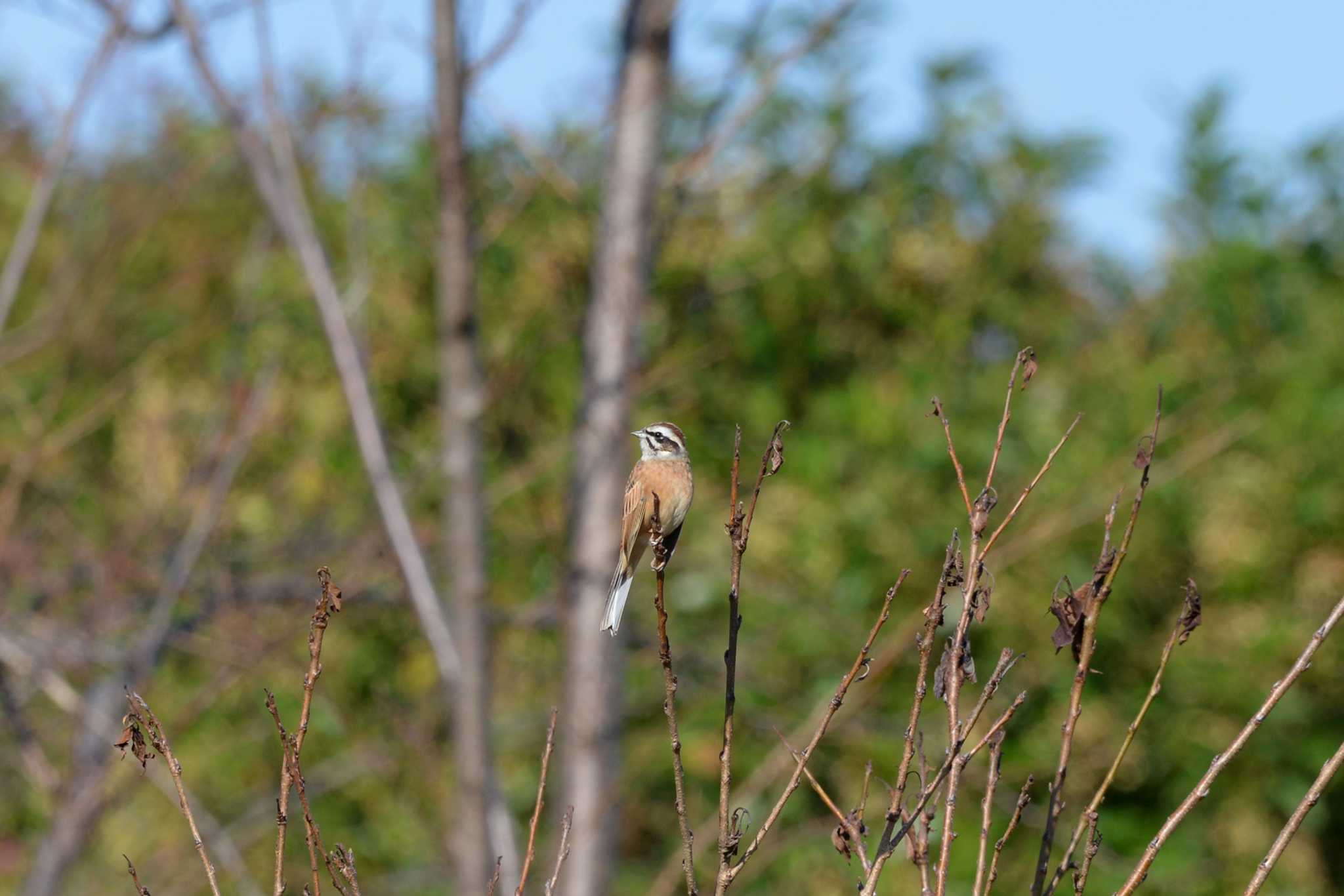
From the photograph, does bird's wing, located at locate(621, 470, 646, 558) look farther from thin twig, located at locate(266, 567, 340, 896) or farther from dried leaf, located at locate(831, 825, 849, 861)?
thin twig, located at locate(266, 567, 340, 896)

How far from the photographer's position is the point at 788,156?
28.5 ft

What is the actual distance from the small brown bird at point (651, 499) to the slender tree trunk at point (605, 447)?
1.76 m

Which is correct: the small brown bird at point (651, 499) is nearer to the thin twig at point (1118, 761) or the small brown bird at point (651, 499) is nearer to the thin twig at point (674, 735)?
the thin twig at point (674, 735)

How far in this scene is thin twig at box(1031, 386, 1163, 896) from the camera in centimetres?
202

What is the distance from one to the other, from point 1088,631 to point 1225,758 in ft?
0.81

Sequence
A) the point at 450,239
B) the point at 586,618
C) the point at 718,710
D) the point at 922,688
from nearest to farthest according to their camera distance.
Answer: the point at 922,688 → the point at 450,239 → the point at 586,618 → the point at 718,710

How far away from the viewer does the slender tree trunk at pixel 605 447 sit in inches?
198

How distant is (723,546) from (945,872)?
530cm

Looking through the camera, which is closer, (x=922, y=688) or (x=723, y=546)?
(x=922, y=688)

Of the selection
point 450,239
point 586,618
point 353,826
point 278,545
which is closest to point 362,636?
point 353,826

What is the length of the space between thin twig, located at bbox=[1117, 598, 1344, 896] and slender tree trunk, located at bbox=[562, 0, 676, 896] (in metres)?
3.07

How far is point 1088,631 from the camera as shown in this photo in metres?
2.12

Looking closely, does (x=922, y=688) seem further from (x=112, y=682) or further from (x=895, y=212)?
(x=895, y=212)

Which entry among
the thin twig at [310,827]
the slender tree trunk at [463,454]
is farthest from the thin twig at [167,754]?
the slender tree trunk at [463,454]
